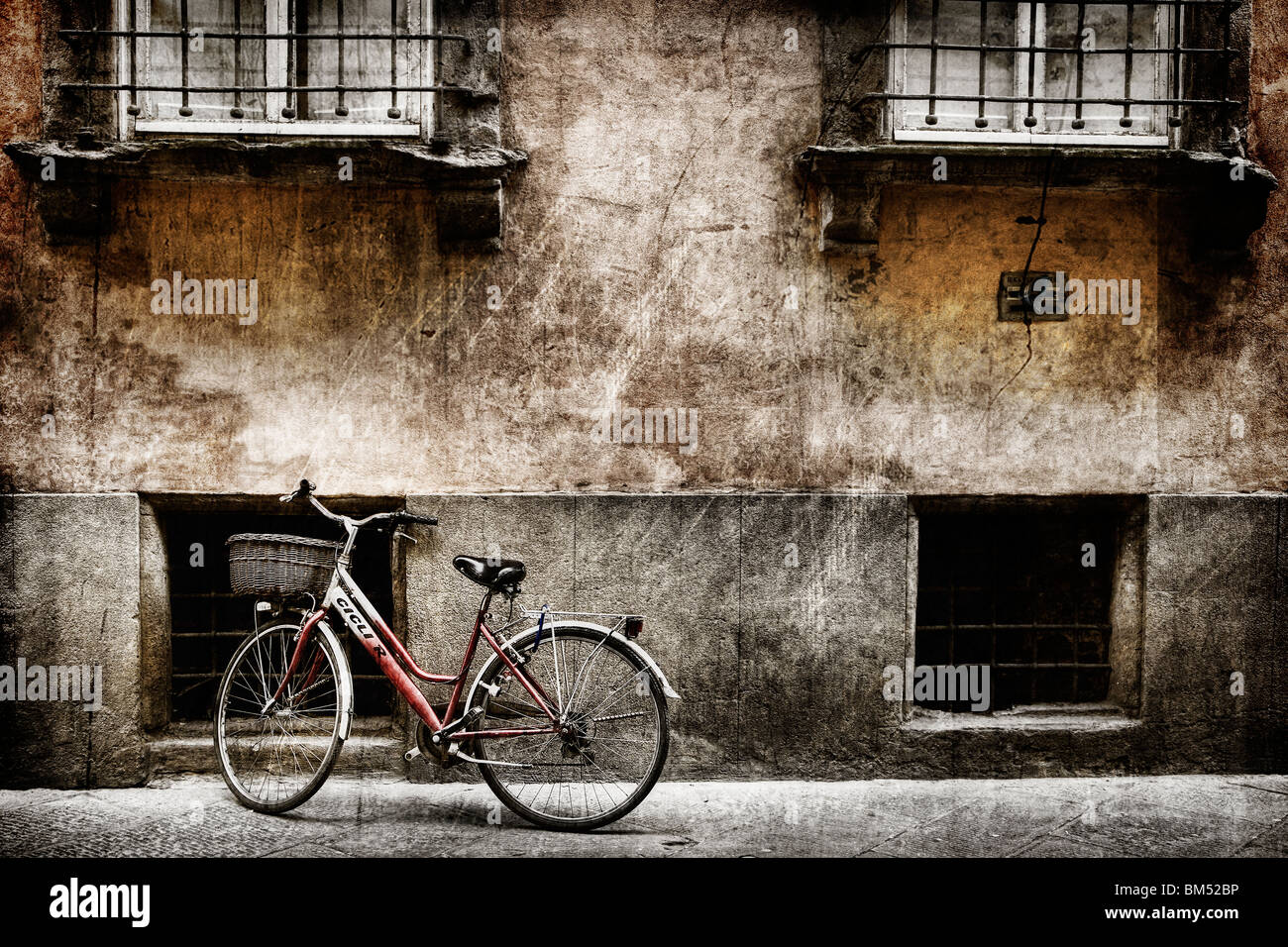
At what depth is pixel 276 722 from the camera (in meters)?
4.88

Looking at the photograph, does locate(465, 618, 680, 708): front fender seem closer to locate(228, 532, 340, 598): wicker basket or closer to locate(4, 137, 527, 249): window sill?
locate(228, 532, 340, 598): wicker basket

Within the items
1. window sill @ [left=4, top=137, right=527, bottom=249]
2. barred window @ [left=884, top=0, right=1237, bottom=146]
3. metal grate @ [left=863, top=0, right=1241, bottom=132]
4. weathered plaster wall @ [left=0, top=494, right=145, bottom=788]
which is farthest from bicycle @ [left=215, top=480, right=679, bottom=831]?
metal grate @ [left=863, top=0, right=1241, bottom=132]

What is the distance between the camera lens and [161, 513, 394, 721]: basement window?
541 centimetres

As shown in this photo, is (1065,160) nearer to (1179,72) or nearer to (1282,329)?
(1179,72)

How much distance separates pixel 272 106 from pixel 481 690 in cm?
350

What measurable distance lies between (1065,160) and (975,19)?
3.52ft

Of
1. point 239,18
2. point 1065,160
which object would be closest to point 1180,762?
point 1065,160

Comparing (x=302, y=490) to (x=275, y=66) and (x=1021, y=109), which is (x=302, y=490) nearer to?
(x=275, y=66)

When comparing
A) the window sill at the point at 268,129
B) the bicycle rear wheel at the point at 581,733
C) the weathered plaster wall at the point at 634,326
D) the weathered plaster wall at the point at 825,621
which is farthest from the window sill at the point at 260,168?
the bicycle rear wheel at the point at 581,733

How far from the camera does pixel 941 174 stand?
5.15 metres

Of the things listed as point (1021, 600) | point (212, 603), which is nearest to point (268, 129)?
point (212, 603)

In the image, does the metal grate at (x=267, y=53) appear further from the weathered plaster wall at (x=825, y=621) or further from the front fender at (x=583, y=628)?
the front fender at (x=583, y=628)
